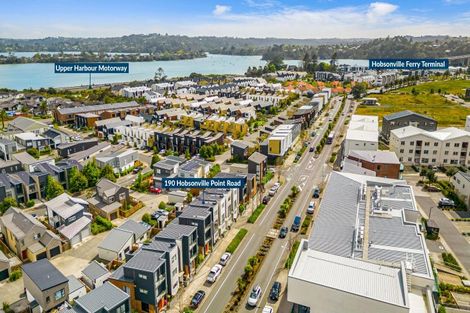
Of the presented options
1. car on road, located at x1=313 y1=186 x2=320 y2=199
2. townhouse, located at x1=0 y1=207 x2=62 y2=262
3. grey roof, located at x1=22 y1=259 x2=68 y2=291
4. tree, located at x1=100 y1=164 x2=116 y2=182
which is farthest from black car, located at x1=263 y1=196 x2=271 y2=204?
grey roof, located at x1=22 y1=259 x2=68 y2=291

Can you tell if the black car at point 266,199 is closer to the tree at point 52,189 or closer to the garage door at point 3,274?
the tree at point 52,189

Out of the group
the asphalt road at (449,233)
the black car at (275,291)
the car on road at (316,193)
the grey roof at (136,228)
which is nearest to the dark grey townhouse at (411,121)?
the asphalt road at (449,233)

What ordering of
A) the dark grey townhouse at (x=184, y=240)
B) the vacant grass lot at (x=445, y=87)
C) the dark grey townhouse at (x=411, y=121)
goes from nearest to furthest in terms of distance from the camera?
the dark grey townhouse at (x=184, y=240) < the dark grey townhouse at (x=411, y=121) < the vacant grass lot at (x=445, y=87)

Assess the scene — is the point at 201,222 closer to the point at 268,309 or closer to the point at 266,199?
the point at 268,309

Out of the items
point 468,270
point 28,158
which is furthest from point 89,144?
point 468,270

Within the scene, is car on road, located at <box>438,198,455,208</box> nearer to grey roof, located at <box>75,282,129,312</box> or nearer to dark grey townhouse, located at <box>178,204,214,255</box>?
dark grey townhouse, located at <box>178,204,214,255</box>

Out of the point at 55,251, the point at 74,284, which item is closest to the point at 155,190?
the point at 55,251
